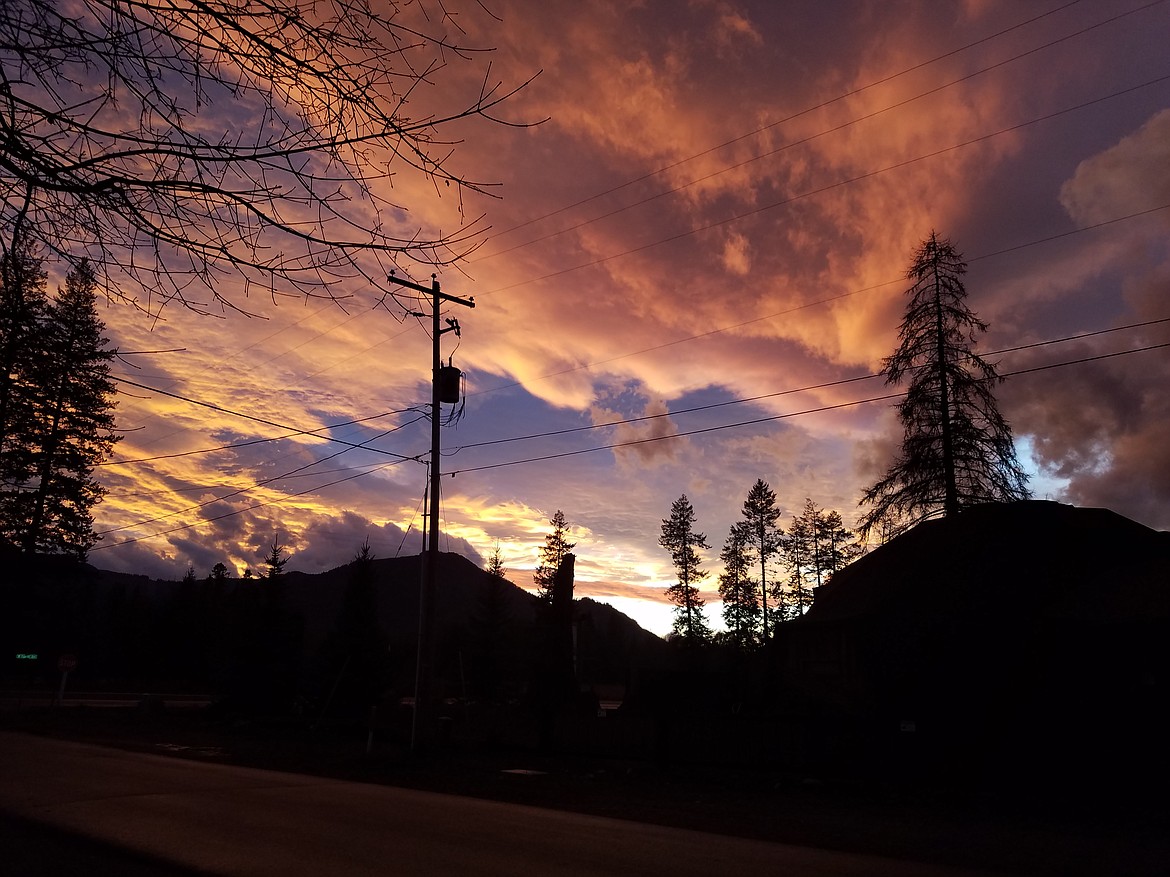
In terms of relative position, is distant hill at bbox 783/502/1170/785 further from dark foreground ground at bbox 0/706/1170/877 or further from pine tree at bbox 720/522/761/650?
pine tree at bbox 720/522/761/650

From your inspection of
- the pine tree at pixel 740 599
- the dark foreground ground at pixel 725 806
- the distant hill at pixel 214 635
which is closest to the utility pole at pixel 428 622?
the dark foreground ground at pixel 725 806

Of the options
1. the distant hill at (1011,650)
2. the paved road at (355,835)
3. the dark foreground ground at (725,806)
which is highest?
the distant hill at (1011,650)

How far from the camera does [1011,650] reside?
65.4 feet

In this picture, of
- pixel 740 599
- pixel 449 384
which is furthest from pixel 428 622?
pixel 740 599

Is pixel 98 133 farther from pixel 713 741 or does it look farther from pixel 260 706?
pixel 260 706

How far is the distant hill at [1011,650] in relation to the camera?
1758cm

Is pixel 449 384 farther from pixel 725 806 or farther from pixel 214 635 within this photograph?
pixel 214 635

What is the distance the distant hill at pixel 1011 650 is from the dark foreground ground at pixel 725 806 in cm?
111

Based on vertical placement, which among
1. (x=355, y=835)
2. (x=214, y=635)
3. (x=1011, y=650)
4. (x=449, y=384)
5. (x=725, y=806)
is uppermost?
(x=449, y=384)

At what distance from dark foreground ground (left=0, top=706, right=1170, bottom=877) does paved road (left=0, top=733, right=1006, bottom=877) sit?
2.23 ft

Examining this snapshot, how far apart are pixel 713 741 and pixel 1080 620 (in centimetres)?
948

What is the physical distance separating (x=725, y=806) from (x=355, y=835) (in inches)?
312

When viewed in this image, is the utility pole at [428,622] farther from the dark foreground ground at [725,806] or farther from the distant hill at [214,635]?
the distant hill at [214,635]

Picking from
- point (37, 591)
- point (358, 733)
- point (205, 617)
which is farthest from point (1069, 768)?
point (205, 617)
